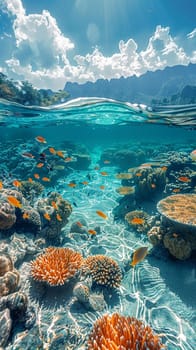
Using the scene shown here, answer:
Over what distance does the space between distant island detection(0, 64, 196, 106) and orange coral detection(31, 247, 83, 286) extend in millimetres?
12379

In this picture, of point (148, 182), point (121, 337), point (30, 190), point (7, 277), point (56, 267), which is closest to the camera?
point (121, 337)

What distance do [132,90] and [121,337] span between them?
2081cm

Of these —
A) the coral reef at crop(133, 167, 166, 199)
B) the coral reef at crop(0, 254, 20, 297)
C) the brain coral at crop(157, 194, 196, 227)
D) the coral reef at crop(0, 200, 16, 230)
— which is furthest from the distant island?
the coral reef at crop(0, 254, 20, 297)

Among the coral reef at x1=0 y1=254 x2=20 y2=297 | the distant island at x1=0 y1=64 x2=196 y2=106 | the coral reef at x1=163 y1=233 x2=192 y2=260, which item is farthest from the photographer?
the distant island at x1=0 y1=64 x2=196 y2=106

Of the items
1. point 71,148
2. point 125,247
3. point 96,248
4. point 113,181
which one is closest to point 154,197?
point 125,247

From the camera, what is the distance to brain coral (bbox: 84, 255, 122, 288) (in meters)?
5.77

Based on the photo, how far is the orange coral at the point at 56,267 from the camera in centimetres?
518

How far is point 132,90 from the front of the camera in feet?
66.1

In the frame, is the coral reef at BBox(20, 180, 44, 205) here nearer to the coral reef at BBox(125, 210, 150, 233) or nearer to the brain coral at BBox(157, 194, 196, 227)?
the coral reef at BBox(125, 210, 150, 233)

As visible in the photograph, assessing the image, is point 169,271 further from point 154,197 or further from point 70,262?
point 154,197

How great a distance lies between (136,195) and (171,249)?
5493 mm

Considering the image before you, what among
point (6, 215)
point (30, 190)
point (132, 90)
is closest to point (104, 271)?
point (6, 215)

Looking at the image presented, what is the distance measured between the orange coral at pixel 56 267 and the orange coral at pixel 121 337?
1632 mm

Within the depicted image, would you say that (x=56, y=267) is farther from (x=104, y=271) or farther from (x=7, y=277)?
(x=104, y=271)
